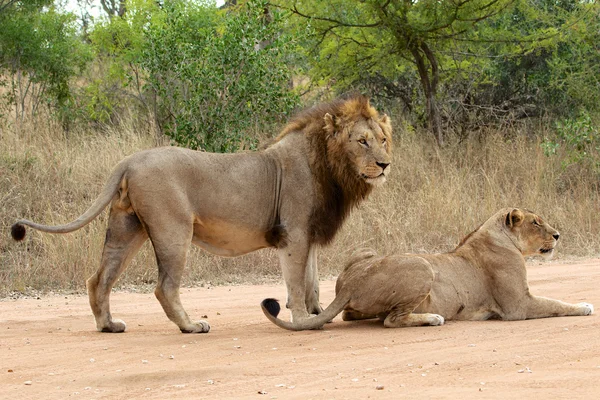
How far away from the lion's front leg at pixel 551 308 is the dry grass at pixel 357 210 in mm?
3969

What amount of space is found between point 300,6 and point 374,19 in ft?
4.20

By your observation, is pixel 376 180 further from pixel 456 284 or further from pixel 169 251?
pixel 169 251

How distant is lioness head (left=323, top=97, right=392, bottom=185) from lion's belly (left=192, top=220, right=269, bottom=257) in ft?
2.66

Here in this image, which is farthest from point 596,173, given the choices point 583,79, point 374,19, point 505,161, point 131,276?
point 131,276

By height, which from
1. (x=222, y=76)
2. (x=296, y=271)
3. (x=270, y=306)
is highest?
(x=222, y=76)

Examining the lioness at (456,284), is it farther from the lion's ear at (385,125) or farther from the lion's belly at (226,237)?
the lion's ear at (385,125)

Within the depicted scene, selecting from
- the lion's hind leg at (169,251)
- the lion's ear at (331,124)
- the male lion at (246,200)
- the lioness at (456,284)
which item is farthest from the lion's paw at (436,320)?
the lion's hind leg at (169,251)

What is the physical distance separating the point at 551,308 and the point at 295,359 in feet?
7.67

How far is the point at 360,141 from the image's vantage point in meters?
6.91

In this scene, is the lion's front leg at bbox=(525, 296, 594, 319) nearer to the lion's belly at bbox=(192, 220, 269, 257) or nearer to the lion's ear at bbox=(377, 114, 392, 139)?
the lion's ear at bbox=(377, 114, 392, 139)

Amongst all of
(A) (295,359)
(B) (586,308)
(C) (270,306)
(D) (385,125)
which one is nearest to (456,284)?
(B) (586,308)

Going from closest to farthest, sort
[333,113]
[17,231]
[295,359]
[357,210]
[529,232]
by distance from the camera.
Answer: [295,359] < [17,231] < [333,113] < [529,232] < [357,210]

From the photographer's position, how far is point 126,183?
6547 mm

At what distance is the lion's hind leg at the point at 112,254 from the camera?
21.9 feet
